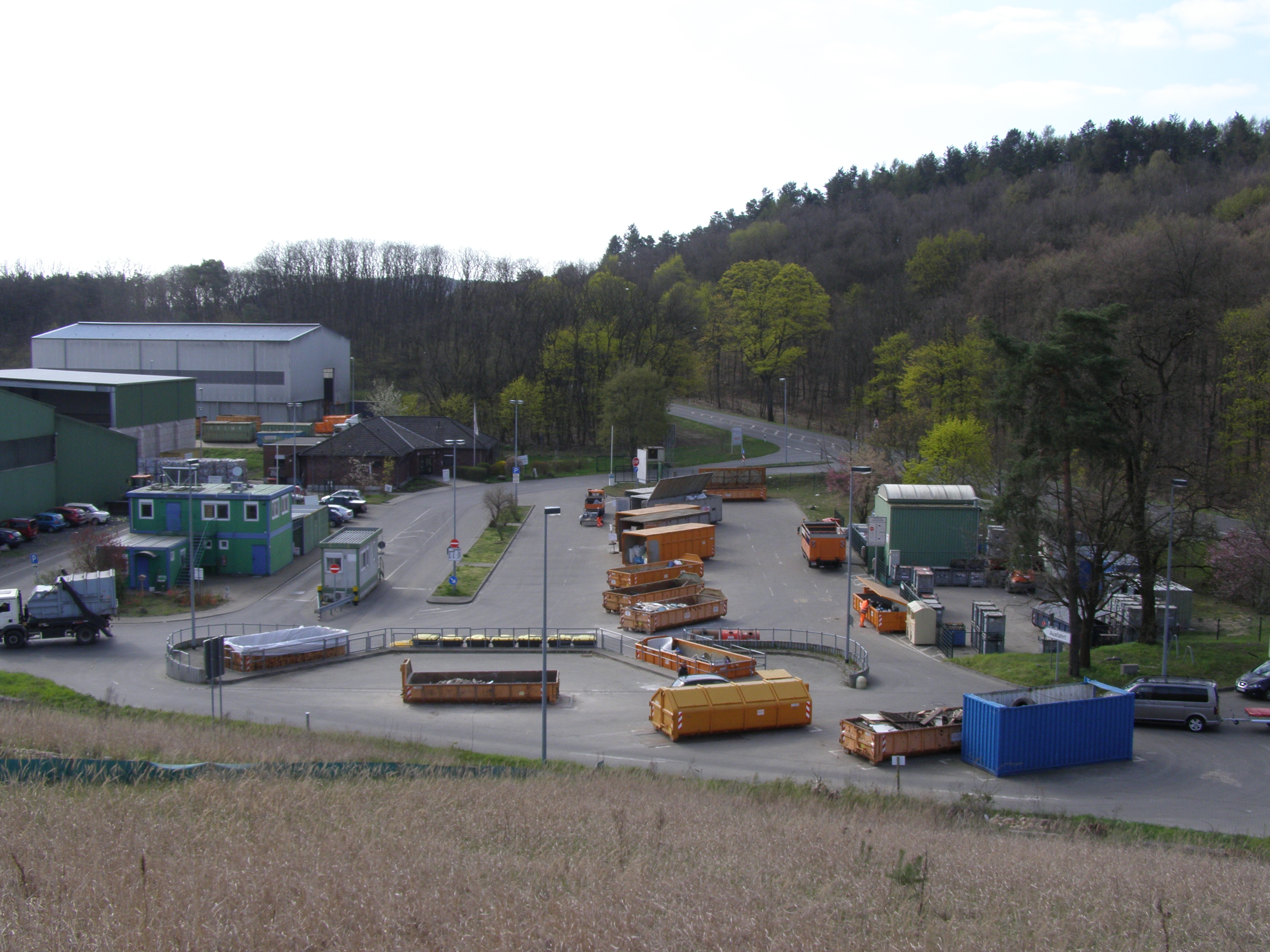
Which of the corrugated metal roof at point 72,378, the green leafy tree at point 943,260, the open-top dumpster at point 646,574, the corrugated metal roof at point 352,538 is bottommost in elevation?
the open-top dumpster at point 646,574

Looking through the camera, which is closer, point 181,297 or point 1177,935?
point 1177,935

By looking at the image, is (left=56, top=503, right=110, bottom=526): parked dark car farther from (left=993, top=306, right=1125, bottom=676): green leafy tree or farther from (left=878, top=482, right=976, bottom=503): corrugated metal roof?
(left=993, top=306, right=1125, bottom=676): green leafy tree

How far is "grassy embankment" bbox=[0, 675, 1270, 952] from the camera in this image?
8.08 metres

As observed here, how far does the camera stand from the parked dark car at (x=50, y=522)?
41156mm

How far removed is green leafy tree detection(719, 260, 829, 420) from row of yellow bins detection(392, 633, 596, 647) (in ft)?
162

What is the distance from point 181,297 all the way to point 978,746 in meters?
118

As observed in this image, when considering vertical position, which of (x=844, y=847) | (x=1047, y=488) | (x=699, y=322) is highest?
(x=699, y=322)

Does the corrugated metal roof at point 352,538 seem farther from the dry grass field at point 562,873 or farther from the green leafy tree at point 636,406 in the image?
the green leafy tree at point 636,406

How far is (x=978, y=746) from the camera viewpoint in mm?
18688

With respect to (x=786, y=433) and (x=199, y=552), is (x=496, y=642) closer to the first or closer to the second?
(x=199, y=552)

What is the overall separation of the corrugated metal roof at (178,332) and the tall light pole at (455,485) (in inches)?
904

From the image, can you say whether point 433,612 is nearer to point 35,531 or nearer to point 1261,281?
point 35,531

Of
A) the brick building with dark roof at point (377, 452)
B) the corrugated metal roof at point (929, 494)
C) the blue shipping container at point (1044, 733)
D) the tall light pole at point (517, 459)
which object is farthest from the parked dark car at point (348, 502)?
the blue shipping container at point (1044, 733)

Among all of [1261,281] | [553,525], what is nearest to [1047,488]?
[553,525]
